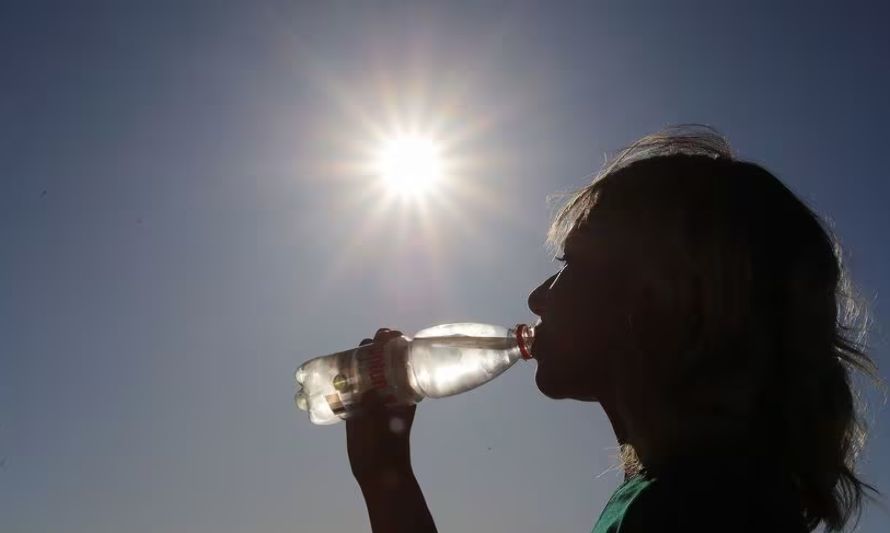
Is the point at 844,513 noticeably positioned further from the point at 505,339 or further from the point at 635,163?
the point at 505,339

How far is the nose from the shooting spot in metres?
2.32

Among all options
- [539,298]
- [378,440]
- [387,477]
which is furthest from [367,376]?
[539,298]

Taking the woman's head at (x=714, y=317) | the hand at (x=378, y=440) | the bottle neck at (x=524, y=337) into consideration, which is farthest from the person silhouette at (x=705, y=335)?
the bottle neck at (x=524, y=337)

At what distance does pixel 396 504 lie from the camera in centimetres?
241

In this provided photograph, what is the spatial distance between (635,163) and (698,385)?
802 mm

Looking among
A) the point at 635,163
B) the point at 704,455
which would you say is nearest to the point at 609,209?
the point at 635,163

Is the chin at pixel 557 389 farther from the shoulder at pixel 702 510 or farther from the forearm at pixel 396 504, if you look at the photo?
the shoulder at pixel 702 510

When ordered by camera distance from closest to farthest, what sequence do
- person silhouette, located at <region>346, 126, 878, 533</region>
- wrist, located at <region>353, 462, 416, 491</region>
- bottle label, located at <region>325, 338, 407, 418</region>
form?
person silhouette, located at <region>346, 126, 878, 533</region>
wrist, located at <region>353, 462, 416, 491</region>
bottle label, located at <region>325, 338, 407, 418</region>

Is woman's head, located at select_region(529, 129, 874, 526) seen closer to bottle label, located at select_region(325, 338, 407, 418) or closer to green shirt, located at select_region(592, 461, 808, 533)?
green shirt, located at select_region(592, 461, 808, 533)

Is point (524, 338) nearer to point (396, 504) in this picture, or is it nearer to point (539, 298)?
point (539, 298)

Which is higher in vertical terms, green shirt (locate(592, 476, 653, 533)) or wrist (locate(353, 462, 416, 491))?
wrist (locate(353, 462, 416, 491))

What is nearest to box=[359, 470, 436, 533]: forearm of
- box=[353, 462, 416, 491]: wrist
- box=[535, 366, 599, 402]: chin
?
box=[353, 462, 416, 491]: wrist

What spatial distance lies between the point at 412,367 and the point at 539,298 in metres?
0.83

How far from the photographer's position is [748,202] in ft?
7.05
